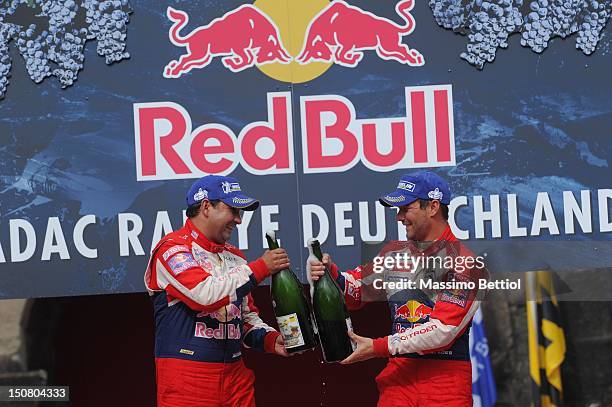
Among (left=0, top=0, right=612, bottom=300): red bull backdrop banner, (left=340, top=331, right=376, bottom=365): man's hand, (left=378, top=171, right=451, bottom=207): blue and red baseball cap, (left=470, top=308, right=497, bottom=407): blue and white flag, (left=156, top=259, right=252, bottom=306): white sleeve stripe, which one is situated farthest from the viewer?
(left=470, top=308, right=497, bottom=407): blue and white flag

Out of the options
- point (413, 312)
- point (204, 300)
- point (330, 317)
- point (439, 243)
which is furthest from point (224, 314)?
point (439, 243)

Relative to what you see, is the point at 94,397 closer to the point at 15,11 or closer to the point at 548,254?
the point at 15,11

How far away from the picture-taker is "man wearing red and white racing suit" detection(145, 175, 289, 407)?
12.7ft

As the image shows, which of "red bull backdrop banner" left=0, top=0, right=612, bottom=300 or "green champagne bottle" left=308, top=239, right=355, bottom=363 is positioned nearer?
"green champagne bottle" left=308, top=239, right=355, bottom=363

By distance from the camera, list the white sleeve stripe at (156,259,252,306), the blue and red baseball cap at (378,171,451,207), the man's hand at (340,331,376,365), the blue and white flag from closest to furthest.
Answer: the white sleeve stripe at (156,259,252,306) < the man's hand at (340,331,376,365) < the blue and red baseball cap at (378,171,451,207) < the blue and white flag

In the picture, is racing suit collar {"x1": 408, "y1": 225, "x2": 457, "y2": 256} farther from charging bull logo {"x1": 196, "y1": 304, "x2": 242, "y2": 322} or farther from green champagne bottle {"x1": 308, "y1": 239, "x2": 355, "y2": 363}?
charging bull logo {"x1": 196, "y1": 304, "x2": 242, "y2": 322}

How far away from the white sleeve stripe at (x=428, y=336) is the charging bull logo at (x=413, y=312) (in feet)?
0.27

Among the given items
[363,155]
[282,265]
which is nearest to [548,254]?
[363,155]

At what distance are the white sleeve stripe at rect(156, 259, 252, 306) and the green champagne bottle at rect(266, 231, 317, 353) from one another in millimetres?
205

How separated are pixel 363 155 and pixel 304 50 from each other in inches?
22.9

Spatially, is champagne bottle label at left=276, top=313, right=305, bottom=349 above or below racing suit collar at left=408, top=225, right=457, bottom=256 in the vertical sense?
below

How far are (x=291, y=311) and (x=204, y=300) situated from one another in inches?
16.3

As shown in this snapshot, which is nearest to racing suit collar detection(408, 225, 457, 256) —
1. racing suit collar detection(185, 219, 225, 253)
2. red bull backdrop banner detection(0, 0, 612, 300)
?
red bull backdrop banner detection(0, 0, 612, 300)

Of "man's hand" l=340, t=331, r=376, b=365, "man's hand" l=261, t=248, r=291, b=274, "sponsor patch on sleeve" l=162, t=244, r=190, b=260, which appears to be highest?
"sponsor patch on sleeve" l=162, t=244, r=190, b=260
